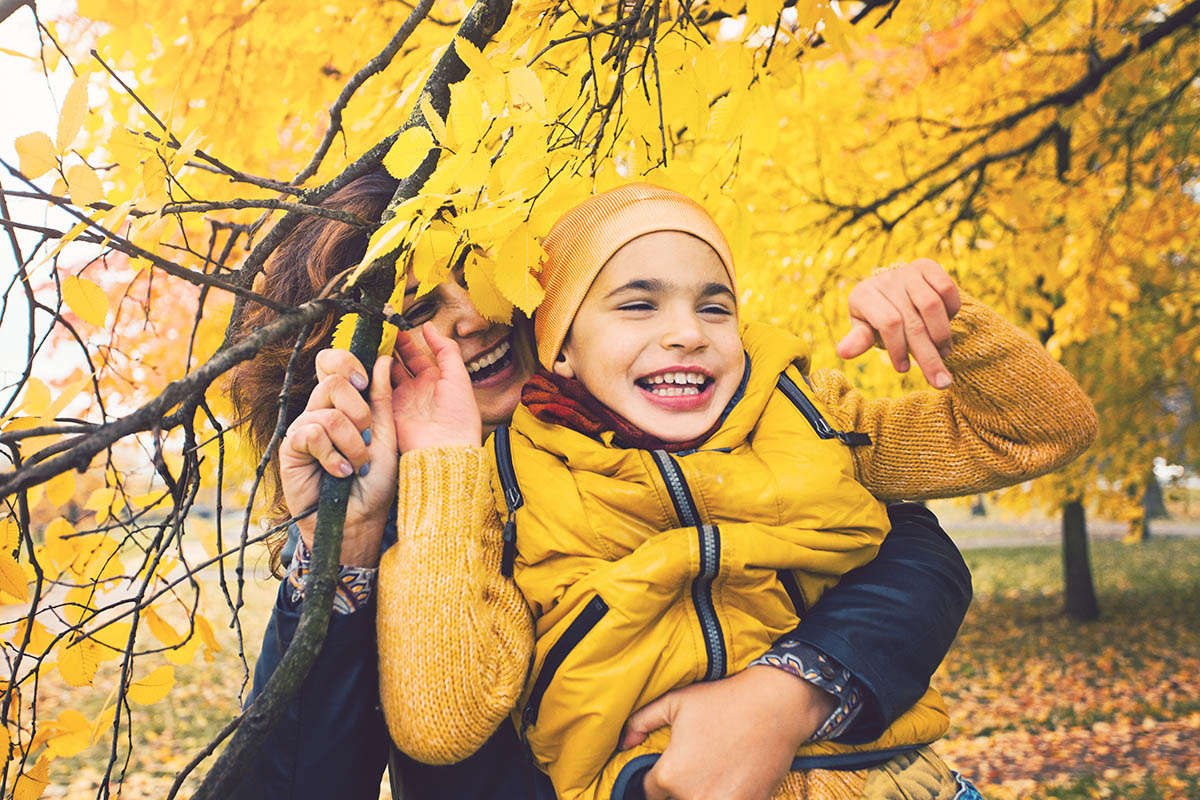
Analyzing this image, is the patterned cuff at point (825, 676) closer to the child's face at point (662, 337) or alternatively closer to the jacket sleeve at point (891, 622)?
the jacket sleeve at point (891, 622)

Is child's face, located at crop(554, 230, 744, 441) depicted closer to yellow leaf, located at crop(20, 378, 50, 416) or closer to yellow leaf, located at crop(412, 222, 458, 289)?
yellow leaf, located at crop(412, 222, 458, 289)

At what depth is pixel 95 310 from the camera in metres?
1.20

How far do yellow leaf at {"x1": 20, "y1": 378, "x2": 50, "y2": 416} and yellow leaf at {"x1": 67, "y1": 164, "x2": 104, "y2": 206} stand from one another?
394 mm

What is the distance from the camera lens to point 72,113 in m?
1.01

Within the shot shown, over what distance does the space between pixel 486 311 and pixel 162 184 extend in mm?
542

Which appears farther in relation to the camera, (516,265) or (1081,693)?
(1081,693)

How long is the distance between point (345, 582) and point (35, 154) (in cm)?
78

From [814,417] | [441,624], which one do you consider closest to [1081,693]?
[814,417]

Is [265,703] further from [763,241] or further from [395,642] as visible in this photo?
[763,241]

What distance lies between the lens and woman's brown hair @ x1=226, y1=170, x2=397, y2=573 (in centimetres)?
177

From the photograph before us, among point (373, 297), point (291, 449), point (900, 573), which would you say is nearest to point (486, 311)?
point (373, 297)

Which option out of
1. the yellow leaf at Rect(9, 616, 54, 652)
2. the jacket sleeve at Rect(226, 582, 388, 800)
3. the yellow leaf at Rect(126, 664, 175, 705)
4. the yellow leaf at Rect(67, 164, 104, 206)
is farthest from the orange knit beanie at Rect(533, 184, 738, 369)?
the yellow leaf at Rect(9, 616, 54, 652)

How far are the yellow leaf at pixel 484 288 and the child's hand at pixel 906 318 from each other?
0.66 m

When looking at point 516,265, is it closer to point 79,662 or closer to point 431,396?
point 431,396
